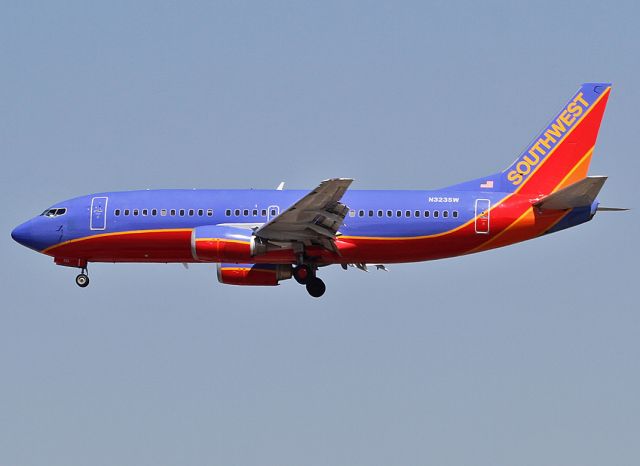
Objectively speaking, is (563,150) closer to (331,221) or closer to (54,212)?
(331,221)

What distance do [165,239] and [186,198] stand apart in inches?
84.1

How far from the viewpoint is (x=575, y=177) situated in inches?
2638

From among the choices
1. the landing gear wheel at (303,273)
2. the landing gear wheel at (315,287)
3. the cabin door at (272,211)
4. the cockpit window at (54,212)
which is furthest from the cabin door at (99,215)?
the landing gear wheel at (315,287)

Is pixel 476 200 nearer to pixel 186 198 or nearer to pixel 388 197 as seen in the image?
pixel 388 197

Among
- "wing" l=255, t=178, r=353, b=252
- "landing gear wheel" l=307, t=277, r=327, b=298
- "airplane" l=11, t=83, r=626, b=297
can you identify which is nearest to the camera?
"wing" l=255, t=178, r=353, b=252

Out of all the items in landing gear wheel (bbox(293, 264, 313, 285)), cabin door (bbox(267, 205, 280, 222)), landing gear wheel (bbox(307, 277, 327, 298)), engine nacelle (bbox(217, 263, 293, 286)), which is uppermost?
cabin door (bbox(267, 205, 280, 222))

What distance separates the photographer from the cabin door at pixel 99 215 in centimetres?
6694

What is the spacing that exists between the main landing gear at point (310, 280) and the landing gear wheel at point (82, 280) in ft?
31.9

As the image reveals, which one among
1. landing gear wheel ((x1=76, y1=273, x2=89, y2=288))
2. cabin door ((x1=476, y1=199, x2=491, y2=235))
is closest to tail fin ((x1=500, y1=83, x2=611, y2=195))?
cabin door ((x1=476, y1=199, x2=491, y2=235))

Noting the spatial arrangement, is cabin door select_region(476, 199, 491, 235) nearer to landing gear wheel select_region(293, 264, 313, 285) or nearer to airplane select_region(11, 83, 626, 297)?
airplane select_region(11, 83, 626, 297)

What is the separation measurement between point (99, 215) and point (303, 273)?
31.2 feet

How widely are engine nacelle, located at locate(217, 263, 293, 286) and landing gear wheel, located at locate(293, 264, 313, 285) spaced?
54.4 inches

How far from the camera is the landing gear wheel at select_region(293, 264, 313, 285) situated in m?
66.0

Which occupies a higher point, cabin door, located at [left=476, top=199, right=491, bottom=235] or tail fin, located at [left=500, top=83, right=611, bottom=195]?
tail fin, located at [left=500, top=83, right=611, bottom=195]
